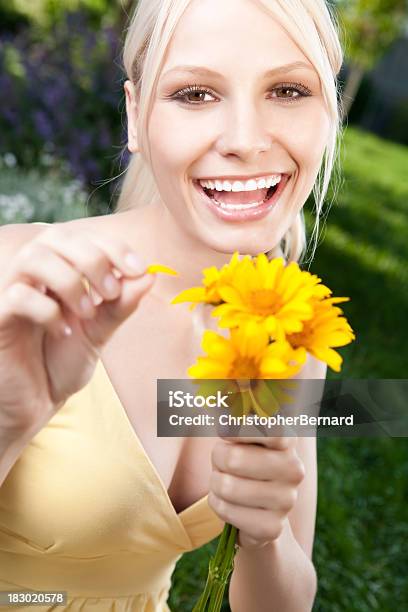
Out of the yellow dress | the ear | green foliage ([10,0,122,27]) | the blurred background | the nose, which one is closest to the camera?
the nose

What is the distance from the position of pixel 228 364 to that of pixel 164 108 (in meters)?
0.81

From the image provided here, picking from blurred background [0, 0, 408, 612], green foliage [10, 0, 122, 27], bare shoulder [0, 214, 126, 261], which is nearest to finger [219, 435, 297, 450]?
bare shoulder [0, 214, 126, 261]

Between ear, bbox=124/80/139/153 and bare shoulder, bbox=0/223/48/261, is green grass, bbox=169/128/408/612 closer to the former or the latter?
ear, bbox=124/80/139/153

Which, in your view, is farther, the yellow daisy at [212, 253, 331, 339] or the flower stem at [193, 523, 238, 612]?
the flower stem at [193, 523, 238, 612]

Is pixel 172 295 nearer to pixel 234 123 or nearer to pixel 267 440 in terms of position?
pixel 234 123

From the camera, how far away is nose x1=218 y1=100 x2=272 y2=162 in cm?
160

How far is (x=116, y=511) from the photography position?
176cm

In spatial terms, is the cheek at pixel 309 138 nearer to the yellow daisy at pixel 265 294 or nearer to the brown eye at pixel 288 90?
the brown eye at pixel 288 90

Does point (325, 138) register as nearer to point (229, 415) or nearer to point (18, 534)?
point (229, 415)

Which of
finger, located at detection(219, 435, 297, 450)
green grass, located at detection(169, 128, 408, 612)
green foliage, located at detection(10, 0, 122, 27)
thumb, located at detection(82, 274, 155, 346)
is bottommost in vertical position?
green grass, located at detection(169, 128, 408, 612)

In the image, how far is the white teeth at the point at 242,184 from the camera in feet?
5.45

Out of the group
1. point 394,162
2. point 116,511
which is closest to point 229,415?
point 116,511

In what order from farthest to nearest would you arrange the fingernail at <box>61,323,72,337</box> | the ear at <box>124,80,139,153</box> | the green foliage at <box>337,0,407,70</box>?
the green foliage at <box>337,0,407,70</box> → the ear at <box>124,80,139,153</box> → the fingernail at <box>61,323,72,337</box>

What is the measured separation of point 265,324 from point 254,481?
0.32 m
